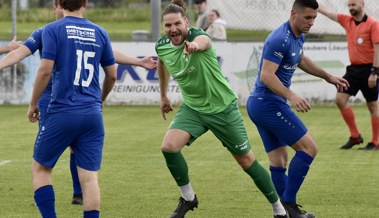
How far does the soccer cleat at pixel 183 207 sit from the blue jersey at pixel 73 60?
1.74 metres

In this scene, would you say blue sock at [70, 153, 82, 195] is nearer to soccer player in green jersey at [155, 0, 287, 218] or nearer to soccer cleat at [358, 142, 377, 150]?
soccer player in green jersey at [155, 0, 287, 218]

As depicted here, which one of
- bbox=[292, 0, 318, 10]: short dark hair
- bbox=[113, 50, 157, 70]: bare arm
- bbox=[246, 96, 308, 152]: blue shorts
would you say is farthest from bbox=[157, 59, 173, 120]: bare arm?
bbox=[292, 0, 318, 10]: short dark hair

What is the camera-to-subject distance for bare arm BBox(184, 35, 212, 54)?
25.1 feet

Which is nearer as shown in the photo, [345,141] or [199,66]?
[199,66]

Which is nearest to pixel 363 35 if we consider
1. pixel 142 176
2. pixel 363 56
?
pixel 363 56

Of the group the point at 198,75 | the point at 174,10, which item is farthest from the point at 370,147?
the point at 174,10

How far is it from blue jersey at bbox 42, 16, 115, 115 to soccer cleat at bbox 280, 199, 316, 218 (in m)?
2.29

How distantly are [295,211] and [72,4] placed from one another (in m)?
2.87

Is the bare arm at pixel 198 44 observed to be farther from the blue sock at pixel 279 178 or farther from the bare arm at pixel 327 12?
the bare arm at pixel 327 12

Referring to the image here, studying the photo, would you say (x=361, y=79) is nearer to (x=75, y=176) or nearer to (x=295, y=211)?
(x=295, y=211)

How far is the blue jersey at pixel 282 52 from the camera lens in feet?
27.9

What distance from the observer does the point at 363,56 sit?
14367 mm

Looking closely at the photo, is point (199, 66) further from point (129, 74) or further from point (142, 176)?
point (129, 74)

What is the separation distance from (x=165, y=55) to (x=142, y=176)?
3.07 metres
